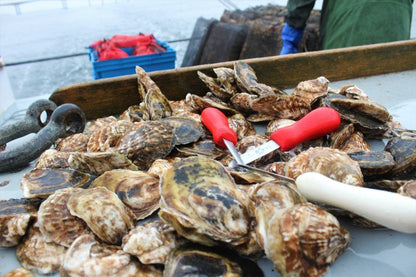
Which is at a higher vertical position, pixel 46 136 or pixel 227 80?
pixel 227 80

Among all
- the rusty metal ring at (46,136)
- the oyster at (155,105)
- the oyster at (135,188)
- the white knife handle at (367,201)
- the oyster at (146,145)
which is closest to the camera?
the white knife handle at (367,201)

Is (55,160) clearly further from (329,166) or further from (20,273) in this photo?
(329,166)

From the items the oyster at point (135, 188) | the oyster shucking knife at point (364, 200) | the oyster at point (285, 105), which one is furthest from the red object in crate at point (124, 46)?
the oyster shucking knife at point (364, 200)

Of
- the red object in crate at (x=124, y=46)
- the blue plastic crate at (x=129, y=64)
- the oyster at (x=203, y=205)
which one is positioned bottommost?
the blue plastic crate at (x=129, y=64)

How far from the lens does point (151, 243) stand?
0.76 metres

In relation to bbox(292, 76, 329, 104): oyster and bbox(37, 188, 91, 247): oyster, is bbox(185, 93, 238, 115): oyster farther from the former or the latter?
bbox(37, 188, 91, 247): oyster

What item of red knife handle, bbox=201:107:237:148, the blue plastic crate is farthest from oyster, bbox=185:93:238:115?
the blue plastic crate

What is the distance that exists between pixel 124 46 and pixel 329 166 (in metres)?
3.63

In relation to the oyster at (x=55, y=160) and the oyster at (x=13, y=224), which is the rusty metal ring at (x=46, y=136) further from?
the oyster at (x=13, y=224)

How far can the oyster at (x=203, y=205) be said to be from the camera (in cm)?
72

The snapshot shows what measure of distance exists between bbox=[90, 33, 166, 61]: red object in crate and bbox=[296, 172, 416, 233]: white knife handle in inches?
129

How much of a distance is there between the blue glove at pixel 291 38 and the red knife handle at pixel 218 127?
8.13ft

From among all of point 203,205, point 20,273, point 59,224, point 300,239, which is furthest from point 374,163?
point 20,273

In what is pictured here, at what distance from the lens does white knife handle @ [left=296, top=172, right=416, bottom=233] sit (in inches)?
25.9
